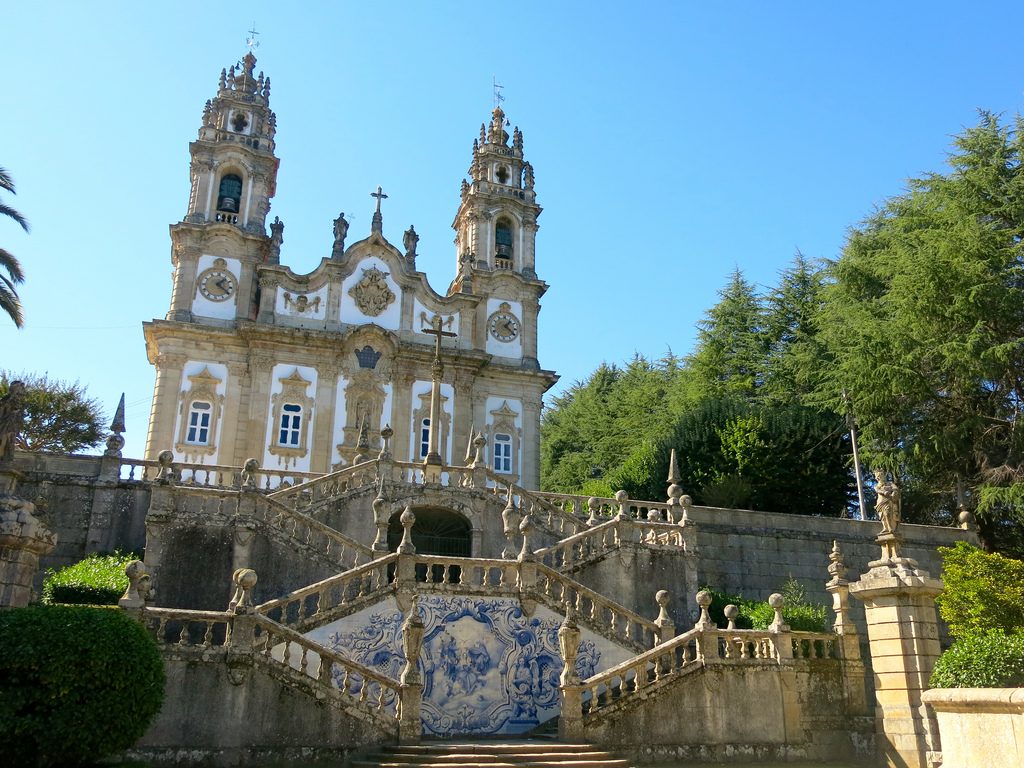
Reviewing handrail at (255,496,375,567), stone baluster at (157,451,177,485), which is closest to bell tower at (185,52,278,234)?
stone baluster at (157,451,177,485)

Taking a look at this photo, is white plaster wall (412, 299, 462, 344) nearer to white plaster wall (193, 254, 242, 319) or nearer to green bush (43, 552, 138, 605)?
white plaster wall (193, 254, 242, 319)

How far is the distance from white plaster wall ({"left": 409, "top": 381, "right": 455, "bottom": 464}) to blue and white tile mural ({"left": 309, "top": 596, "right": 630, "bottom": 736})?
53.3 feet

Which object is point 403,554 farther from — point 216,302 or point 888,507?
point 216,302

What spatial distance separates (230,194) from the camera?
33.2 meters

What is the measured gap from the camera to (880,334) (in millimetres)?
25984

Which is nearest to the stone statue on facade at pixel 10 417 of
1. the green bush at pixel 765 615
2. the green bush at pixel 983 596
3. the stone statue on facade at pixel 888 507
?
the stone statue on facade at pixel 888 507

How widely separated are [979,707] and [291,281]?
26702mm

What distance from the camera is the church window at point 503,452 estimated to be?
107ft

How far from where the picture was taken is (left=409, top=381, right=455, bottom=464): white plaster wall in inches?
1224

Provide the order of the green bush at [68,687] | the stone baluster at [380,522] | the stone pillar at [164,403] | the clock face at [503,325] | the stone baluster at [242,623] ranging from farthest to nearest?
1. the clock face at [503,325]
2. the stone pillar at [164,403]
3. the stone baluster at [380,522]
4. the stone baluster at [242,623]
5. the green bush at [68,687]

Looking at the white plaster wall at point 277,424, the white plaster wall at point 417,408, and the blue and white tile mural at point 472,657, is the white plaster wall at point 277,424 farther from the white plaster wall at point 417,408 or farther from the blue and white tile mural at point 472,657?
the blue and white tile mural at point 472,657

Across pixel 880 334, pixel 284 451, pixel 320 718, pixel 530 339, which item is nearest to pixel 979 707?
Result: pixel 320 718

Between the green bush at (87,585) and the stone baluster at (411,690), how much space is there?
18.8ft

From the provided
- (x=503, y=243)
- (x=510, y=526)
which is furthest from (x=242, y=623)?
(x=503, y=243)
